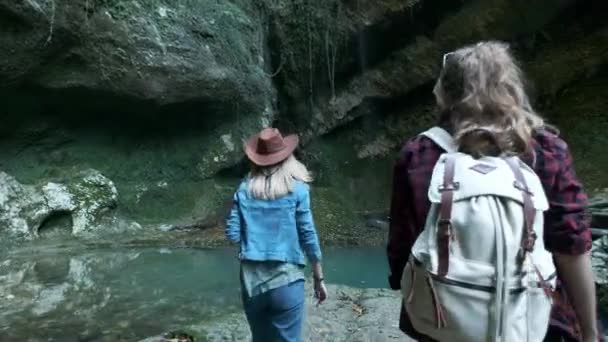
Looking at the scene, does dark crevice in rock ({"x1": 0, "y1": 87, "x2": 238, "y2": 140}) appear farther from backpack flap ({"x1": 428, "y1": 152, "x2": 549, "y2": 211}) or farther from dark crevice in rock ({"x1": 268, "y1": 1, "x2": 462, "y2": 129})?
backpack flap ({"x1": 428, "y1": 152, "x2": 549, "y2": 211})

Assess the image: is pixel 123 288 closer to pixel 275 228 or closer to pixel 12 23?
pixel 275 228

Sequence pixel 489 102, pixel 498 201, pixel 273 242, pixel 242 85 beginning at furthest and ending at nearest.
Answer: pixel 242 85
pixel 273 242
pixel 489 102
pixel 498 201

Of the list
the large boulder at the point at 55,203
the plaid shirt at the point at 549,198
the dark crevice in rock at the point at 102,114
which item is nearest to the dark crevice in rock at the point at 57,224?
the large boulder at the point at 55,203

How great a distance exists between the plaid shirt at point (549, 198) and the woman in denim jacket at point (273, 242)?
1.23m

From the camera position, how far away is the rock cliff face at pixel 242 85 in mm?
8516

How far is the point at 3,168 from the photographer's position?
8820mm

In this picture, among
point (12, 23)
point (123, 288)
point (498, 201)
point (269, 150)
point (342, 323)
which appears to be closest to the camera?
point (498, 201)

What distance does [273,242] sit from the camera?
2861 millimetres

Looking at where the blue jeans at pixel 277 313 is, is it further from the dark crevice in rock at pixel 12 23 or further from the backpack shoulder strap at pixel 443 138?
the dark crevice in rock at pixel 12 23

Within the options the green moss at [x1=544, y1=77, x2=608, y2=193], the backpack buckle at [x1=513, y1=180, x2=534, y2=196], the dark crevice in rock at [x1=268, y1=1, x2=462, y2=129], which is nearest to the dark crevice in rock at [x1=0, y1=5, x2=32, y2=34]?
the dark crevice in rock at [x1=268, y1=1, x2=462, y2=129]

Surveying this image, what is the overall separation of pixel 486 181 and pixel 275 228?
1.55 metres

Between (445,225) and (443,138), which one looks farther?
(443,138)

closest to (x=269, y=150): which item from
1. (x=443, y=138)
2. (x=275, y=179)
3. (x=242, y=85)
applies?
(x=275, y=179)

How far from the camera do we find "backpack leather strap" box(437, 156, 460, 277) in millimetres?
1473
